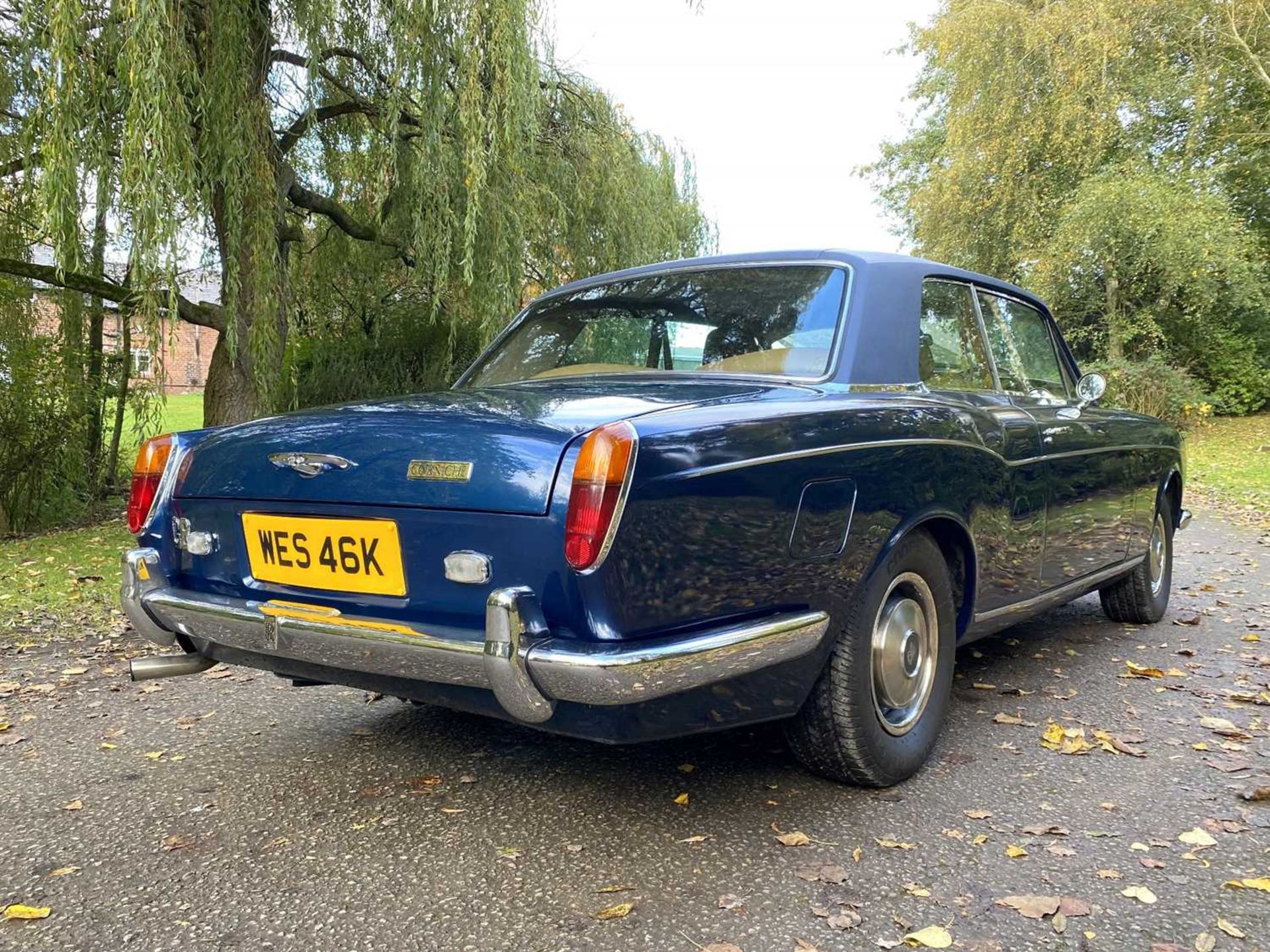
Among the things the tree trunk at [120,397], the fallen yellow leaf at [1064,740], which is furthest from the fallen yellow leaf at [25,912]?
the tree trunk at [120,397]

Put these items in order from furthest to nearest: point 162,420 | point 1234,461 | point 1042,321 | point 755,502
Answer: point 1234,461, point 162,420, point 1042,321, point 755,502

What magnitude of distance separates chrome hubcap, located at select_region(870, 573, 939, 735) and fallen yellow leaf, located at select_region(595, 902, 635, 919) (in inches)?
35.4

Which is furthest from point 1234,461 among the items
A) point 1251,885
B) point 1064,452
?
point 1251,885

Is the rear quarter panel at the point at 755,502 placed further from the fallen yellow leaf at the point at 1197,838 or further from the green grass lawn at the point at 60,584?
the green grass lawn at the point at 60,584

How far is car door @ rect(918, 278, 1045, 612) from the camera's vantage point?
120 inches

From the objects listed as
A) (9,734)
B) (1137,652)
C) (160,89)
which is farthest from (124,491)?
(1137,652)

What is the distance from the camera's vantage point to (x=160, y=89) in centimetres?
527

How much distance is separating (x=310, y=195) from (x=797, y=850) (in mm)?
7833

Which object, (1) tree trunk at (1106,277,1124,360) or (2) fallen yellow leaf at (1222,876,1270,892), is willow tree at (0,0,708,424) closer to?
(2) fallen yellow leaf at (1222,876,1270,892)

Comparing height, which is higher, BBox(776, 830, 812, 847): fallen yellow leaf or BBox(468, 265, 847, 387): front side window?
BBox(468, 265, 847, 387): front side window

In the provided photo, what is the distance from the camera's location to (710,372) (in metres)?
2.91

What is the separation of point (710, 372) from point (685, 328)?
266 mm

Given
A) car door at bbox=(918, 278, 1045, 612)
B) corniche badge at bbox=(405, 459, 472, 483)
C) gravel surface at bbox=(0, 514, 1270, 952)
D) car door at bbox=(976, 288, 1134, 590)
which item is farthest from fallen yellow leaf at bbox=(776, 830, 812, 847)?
car door at bbox=(976, 288, 1134, 590)

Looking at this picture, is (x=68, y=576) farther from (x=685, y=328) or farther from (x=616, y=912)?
(x=616, y=912)
